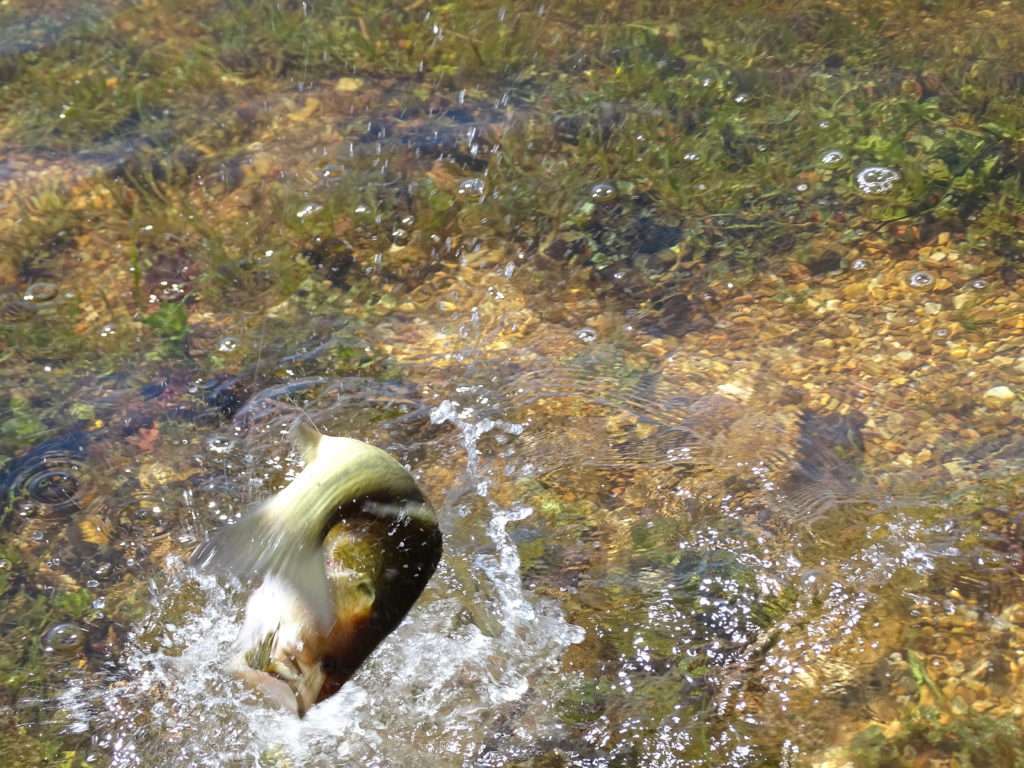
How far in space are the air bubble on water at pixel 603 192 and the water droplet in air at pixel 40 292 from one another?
2.73 meters

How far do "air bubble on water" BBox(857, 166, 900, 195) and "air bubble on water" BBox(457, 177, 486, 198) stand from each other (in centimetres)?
196

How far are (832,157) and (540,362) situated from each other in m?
2.17

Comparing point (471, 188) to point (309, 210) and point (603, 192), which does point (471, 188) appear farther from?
point (309, 210)

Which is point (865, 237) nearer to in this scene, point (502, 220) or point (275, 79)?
point (502, 220)

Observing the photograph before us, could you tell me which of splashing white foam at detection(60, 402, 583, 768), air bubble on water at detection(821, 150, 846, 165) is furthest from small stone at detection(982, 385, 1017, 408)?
splashing white foam at detection(60, 402, 583, 768)

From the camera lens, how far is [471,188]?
5770 mm

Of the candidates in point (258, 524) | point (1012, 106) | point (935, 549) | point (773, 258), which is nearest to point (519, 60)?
point (773, 258)

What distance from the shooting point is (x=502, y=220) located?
5590 millimetres

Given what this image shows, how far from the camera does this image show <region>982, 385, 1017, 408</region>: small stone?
14.6 ft

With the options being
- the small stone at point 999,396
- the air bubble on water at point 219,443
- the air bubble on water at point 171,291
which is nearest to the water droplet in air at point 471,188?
the air bubble on water at point 171,291

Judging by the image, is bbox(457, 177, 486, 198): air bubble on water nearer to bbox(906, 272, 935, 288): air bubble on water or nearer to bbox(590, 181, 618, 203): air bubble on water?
bbox(590, 181, 618, 203): air bubble on water

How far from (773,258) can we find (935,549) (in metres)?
1.88

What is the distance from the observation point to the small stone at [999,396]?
14.6 feet

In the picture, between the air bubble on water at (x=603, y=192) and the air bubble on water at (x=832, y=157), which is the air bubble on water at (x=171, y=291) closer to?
the air bubble on water at (x=603, y=192)
